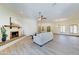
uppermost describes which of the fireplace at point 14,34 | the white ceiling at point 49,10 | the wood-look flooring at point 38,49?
the white ceiling at point 49,10

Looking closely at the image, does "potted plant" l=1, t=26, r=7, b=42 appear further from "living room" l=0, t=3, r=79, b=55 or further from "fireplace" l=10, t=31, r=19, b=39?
"fireplace" l=10, t=31, r=19, b=39

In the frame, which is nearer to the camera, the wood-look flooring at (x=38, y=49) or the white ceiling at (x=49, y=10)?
the wood-look flooring at (x=38, y=49)

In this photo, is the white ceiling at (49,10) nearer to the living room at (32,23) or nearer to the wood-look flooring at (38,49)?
the living room at (32,23)

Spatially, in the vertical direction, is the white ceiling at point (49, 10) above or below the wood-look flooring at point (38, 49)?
above

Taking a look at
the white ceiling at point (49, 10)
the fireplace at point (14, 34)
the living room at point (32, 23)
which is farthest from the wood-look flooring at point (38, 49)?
the white ceiling at point (49, 10)

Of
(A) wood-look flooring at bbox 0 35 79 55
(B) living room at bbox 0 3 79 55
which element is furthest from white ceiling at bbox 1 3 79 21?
(A) wood-look flooring at bbox 0 35 79 55

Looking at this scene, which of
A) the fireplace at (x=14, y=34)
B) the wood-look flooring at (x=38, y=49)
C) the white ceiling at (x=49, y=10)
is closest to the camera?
the wood-look flooring at (x=38, y=49)

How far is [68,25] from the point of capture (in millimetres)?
4266

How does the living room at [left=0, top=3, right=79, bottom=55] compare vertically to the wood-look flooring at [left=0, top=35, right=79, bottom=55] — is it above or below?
above

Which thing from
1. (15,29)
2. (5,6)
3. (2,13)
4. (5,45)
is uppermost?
(5,6)

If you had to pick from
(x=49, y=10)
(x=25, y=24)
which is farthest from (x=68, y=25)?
(x=25, y=24)

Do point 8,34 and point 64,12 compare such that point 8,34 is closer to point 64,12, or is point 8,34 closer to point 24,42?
point 24,42

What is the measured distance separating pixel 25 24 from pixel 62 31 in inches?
75.6
